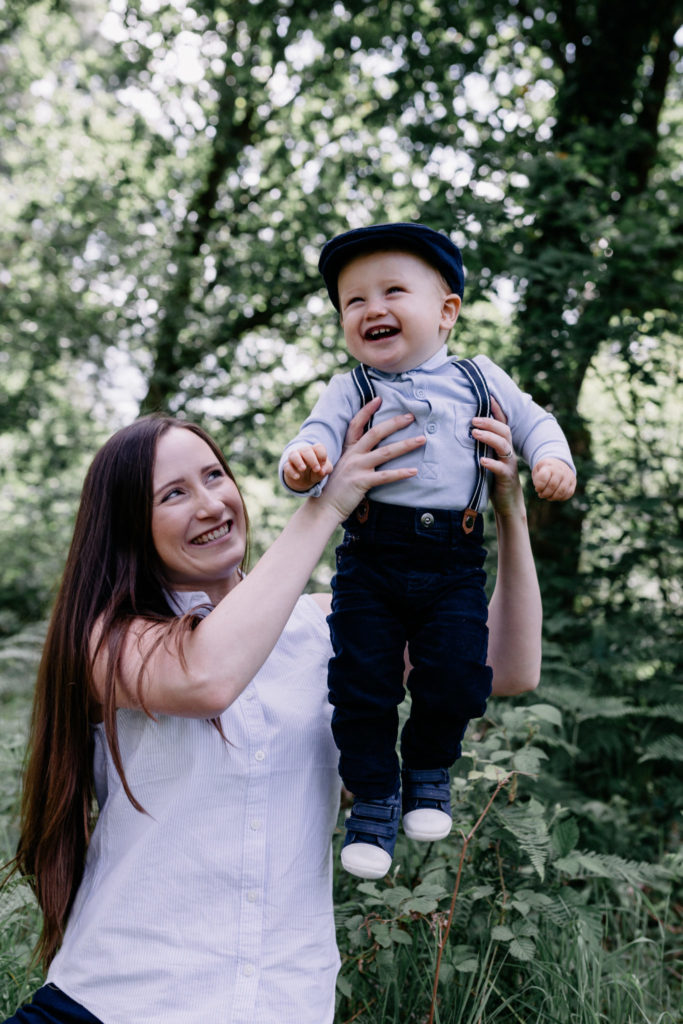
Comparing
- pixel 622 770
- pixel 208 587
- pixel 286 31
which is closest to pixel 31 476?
pixel 286 31

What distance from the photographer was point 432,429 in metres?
1.77

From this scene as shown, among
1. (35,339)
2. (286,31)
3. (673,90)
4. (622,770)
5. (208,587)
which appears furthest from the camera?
(35,339)

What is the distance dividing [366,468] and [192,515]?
38cm

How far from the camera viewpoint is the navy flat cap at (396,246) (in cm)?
176

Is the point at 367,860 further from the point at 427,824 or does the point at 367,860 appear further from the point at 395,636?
the point at 395,636

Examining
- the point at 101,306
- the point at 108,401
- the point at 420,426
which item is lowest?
the point at 420,426

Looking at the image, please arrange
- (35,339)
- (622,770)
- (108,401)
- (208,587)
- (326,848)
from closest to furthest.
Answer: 1. (326,848)
2. (208,587)
3. (622,770)
4. (35,339)
5. (108,401)

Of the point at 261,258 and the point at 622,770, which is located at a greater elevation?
the point at 261,258

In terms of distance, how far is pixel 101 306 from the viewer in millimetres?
7125

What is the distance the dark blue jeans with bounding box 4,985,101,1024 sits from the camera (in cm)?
150

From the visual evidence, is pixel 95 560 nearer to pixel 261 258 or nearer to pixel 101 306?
pixel 261 258

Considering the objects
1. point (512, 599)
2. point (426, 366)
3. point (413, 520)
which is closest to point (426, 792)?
point (512, 599)

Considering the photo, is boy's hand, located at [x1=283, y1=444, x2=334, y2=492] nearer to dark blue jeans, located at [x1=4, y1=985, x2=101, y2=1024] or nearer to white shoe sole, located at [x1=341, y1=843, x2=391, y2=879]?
white shoe sole, located at [x1=341, y1=843, x2=391, y2=879]

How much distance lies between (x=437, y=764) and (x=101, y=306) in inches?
243
